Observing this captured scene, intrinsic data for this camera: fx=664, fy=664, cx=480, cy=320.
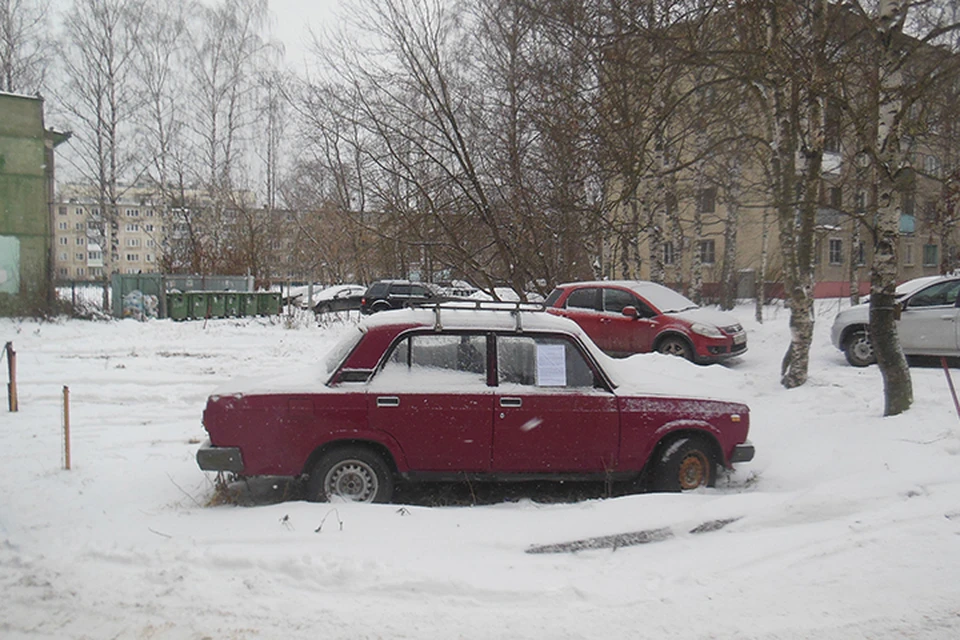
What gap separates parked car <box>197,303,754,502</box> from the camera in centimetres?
509

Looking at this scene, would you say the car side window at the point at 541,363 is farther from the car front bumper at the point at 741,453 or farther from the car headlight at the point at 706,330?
the car headlight at the point at 706,330

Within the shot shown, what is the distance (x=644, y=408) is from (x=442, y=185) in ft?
34.0

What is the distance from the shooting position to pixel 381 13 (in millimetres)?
12797

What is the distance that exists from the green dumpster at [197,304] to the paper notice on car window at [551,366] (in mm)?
21549

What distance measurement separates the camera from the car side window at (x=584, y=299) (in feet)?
41.6

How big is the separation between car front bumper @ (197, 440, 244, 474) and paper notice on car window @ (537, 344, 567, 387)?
2.40 m

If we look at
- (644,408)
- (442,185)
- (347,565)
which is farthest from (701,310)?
(347,565)

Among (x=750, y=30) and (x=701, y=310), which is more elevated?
(x=750, y=30)

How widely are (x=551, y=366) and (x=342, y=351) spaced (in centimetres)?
172

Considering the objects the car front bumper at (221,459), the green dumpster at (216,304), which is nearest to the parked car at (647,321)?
the car front bumper at (221,459)

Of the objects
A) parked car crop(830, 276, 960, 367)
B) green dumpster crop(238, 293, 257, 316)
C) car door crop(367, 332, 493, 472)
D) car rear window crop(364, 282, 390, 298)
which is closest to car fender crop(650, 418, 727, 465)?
car door crop(367, 332, 493, 472)

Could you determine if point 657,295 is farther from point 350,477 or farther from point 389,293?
point 389,293

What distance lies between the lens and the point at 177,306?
77.6 feet

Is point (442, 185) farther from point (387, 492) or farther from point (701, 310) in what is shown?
point (387, 492)
